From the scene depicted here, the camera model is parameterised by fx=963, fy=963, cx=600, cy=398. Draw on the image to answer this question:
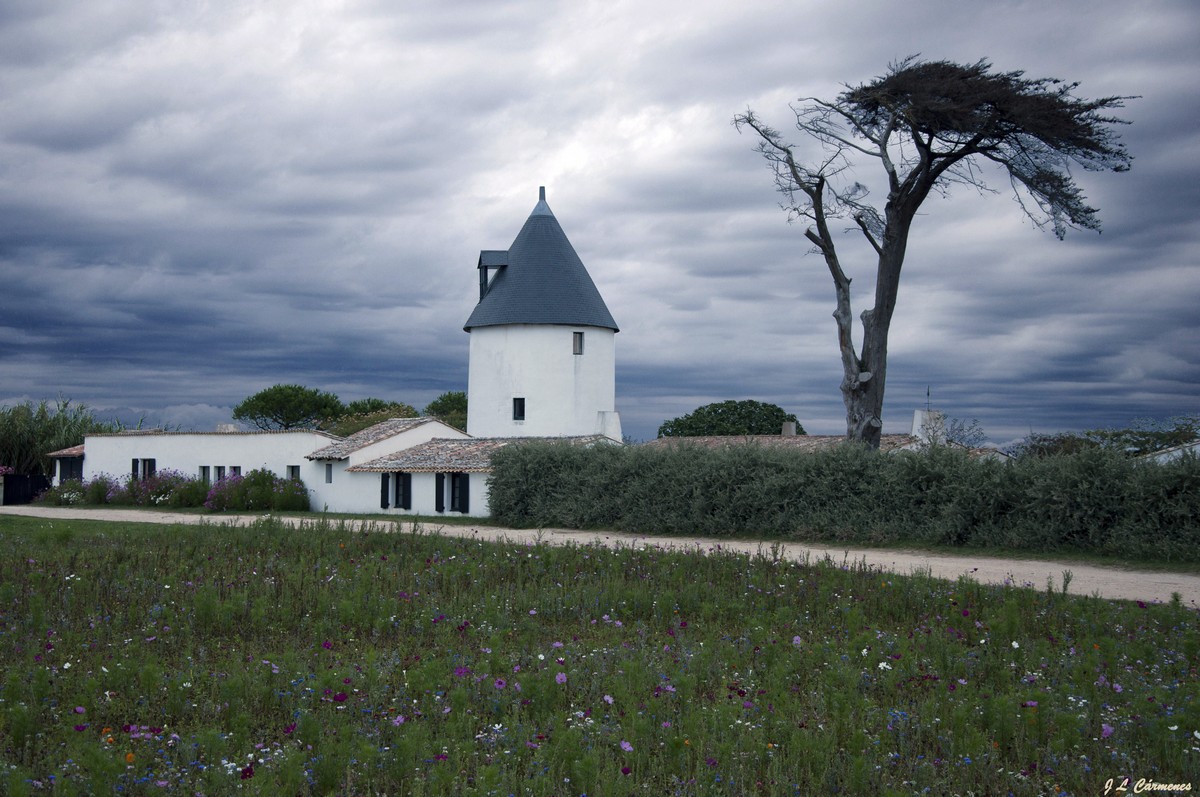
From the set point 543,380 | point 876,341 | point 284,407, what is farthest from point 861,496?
point 284,407

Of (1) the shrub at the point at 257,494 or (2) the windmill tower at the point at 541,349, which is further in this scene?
(2) the windmill tower at the point at 541,349

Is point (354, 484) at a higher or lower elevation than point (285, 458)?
lower

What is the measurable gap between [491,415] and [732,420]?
13.0 m

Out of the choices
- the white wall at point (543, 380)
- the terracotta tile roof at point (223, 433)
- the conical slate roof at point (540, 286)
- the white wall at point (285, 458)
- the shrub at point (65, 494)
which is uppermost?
the conical slate roof at point (540, 286)

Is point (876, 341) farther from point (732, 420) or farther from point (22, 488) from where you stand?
point (22, 488)

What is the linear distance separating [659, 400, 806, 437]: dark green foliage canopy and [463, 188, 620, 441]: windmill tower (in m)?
7.84

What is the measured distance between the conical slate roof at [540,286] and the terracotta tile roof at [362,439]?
526cm

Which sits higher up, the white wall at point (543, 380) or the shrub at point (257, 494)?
the white wall at point (543, 380)

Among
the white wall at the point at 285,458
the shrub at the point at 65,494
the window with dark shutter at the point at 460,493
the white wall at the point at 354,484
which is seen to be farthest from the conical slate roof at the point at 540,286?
the shrub at the point at 65,494

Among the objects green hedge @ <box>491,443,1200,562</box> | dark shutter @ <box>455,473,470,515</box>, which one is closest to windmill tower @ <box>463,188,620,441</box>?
dark shutter @ <box>455,473,470,515</box>

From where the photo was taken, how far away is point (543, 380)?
38.2 metres

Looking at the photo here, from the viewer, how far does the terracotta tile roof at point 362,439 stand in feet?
112

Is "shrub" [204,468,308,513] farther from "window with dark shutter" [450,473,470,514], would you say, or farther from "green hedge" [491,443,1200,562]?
"green hedge" [491,443,1200,562]

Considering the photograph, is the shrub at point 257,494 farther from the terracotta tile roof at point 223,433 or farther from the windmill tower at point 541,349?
the windmill tower at point 541,349
